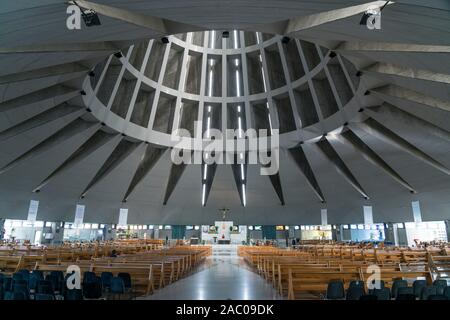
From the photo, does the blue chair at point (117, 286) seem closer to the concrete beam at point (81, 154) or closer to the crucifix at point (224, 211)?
the concrete beam at point (81, 154)

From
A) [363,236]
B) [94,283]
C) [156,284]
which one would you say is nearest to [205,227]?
[363,236]

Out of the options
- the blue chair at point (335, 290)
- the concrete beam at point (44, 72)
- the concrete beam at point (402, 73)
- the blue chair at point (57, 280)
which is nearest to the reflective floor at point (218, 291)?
the blue chair at point (335, 290)

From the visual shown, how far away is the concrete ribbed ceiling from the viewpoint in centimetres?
710

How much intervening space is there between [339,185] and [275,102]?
9601 mm

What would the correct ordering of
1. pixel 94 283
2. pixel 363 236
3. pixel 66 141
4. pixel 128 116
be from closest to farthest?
pixel 94 283 → pixel 66 141 → pixel 128 116 → pixel 363 236

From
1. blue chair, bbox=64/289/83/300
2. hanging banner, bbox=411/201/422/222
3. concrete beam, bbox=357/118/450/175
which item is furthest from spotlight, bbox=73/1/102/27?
hanging banner, bbox=411/201/422/222

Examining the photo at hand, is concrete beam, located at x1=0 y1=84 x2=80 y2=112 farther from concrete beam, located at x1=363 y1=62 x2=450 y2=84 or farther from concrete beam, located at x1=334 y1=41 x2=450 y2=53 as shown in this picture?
concrete beam, located at x1=363 y1=62 x2=450 y2=84

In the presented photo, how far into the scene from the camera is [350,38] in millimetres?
8484

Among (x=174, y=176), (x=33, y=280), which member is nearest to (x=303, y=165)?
(x=174, y=176)

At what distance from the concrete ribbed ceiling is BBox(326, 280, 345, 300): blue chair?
6.14m

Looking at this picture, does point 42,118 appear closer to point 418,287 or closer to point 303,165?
point 418,287

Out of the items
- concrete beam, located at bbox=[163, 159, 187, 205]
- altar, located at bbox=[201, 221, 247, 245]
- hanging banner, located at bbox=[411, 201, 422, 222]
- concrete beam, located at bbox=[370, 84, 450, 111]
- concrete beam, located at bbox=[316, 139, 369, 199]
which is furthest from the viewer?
altar, located at bbox=[201, 221, 247, 245]

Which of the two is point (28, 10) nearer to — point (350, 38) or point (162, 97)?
point (350, 38)

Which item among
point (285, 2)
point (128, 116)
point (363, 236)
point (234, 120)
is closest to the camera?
point (285, 2)
